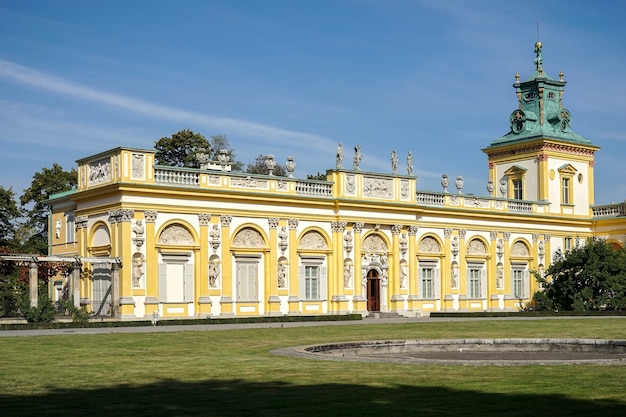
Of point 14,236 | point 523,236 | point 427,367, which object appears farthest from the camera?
point 14,236

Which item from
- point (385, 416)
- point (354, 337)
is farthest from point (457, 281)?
point (385, 416)

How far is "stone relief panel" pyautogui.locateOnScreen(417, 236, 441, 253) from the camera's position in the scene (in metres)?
53.0

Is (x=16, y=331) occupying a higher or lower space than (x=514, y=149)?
lower

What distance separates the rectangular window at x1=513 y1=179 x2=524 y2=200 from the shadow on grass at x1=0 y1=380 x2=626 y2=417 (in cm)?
4911

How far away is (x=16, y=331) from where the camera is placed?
32.6 metres

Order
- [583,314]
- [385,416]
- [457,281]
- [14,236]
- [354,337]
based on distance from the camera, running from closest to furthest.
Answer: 1. [385,416]
2. [354,337]
3. [583,314]
4. [457,281]
5. [14,236]

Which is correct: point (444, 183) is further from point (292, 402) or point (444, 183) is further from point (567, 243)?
point (292, 402)

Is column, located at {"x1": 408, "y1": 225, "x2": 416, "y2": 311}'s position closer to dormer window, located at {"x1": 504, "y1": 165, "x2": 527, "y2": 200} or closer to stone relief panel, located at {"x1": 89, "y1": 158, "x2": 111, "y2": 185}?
dormer window, located at {"x1": 504, "y1": 165, "x2": 527, "y2": 200}

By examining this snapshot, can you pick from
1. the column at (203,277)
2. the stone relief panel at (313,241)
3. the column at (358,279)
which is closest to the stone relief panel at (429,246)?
the column at (358,279)

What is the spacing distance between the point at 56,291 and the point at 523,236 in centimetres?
2708

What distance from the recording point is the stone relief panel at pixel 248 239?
45344 millimetres

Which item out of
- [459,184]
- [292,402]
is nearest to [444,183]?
[459,184]

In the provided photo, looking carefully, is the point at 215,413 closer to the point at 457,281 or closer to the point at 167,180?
the point at 167,180

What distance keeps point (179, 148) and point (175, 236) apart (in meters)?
31.8
